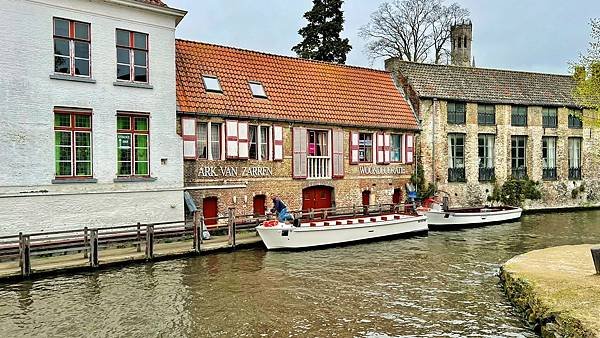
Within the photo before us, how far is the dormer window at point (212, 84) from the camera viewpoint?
751 inches

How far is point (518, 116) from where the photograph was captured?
28.1 metres

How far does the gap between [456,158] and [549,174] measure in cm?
621

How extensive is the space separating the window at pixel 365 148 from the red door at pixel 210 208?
7080 mm

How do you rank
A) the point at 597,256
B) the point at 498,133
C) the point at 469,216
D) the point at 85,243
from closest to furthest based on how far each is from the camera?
the point at 597,256 → the point at 85,243 → the point at 469,216 → the point at 498,133

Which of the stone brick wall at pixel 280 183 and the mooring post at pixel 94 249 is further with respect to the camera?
the stone brick wall at pixel 280 183

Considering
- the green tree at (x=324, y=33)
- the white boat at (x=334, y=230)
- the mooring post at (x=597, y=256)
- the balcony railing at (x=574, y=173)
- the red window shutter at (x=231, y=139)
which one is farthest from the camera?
the green tree at (x=324, y=33)

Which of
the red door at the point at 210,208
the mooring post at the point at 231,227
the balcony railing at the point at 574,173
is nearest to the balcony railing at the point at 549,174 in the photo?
the balcony railing at the point at 574,173

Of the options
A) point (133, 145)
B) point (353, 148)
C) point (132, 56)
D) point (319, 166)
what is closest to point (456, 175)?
point (353, 148)

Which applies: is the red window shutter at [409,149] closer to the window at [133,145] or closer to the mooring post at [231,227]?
the mooring post at [231,227]

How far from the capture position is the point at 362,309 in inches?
397

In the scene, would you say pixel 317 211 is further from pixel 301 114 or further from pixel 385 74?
pixel 385 74

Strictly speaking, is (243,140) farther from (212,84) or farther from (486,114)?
(486,114)

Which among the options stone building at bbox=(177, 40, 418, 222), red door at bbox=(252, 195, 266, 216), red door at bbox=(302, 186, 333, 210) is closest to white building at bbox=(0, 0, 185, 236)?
stone building at bbox=(177, 40, 418, 222)

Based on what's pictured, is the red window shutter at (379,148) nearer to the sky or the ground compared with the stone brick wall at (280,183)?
nearer to the sky
